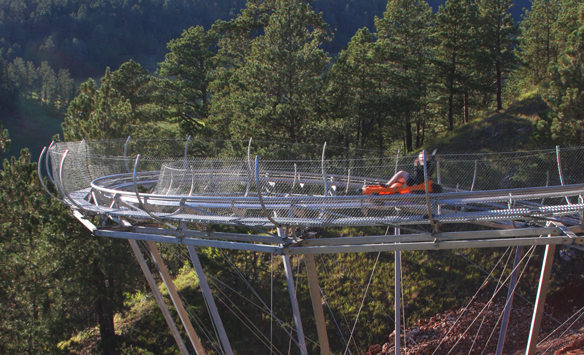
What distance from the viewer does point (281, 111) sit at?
2325cm

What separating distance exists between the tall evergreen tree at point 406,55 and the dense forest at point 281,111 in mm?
137

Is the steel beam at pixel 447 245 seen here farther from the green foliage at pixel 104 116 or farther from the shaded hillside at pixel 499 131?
the shaded hillside at pixel 499 131

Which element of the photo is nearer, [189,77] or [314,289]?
[314,289]

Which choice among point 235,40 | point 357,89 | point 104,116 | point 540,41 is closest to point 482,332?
point 357,89

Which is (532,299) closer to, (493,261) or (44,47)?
(493,261)

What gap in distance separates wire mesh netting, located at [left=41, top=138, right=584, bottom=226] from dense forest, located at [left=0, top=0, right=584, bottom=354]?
2442mm

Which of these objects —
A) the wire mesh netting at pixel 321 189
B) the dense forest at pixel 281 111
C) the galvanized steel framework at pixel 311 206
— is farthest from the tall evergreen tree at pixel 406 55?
the galvanized steel framework at pixel 311 206

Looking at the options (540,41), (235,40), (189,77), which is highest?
(235,40)

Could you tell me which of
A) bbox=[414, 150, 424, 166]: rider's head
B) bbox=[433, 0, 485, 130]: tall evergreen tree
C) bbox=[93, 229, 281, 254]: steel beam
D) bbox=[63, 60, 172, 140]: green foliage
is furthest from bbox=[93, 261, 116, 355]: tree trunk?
bbox=[433, 0, 485, 130]: tall evergreen tree

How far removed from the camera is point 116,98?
26.4 meters

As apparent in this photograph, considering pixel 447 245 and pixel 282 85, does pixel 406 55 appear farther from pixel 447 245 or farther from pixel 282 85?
pixel 447 245

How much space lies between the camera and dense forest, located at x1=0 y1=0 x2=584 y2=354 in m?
19.3

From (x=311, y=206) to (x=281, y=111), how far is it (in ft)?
49.5

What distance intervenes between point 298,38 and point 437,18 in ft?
40.5
